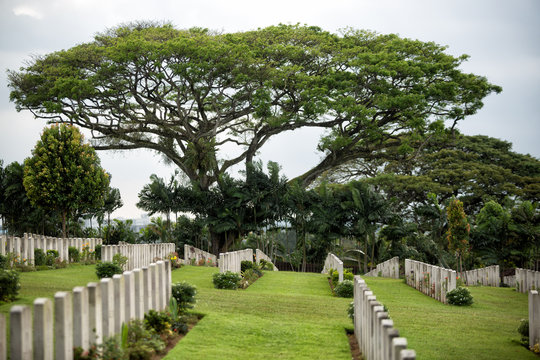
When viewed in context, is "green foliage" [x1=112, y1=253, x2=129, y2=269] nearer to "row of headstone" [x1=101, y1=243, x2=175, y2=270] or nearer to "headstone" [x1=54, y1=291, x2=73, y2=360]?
"row of headstone" [x1=101, y1=243, x2=175, y2=270]

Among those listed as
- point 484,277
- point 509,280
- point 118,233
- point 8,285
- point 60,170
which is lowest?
point 509,280

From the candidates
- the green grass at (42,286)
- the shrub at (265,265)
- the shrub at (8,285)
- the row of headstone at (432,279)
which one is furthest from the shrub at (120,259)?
the row of headstone at (432,279)

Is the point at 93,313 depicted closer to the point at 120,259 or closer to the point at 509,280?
the point at 120,259

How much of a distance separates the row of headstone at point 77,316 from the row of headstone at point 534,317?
5.35 metres

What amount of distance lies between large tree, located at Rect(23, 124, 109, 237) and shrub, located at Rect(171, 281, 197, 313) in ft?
51.2

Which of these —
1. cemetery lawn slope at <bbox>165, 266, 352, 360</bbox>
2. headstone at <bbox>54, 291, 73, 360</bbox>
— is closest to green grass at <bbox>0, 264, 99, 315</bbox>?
cemetery lawn slope at <bbox>165, 266, 352, 360</bbox>

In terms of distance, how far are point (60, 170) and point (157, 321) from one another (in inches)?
673

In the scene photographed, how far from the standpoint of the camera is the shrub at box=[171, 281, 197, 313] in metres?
8.23

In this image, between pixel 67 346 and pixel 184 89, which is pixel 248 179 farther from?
pixel 67 346

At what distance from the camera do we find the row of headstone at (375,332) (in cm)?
412

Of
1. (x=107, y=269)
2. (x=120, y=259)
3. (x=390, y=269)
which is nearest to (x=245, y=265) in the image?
(x=120, y=259)

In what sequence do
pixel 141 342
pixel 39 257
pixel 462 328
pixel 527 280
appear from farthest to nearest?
pixel 527 280, pixel 39 257, pixel 462 328, pixel 141 342

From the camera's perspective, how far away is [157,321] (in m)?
7.05

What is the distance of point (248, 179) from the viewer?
30641 mm
